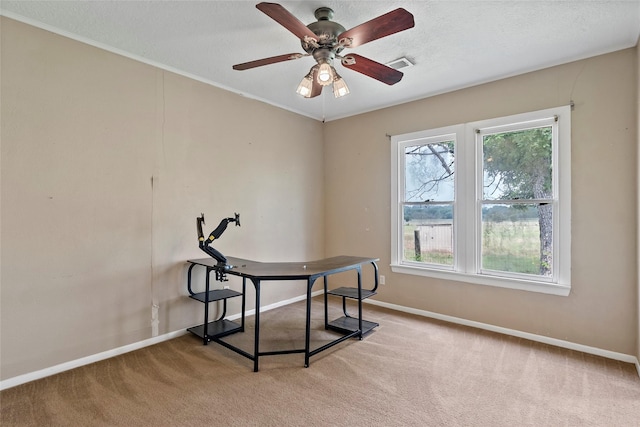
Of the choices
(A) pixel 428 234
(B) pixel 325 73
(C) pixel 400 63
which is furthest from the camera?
(A) pixel 428 234

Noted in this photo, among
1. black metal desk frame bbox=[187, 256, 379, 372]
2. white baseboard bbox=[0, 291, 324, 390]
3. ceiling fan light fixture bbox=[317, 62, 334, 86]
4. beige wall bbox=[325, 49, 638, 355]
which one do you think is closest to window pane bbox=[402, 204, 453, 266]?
beige wall bbox=[325, 49, 638, 355]

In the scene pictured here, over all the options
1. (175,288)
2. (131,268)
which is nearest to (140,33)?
(131,268)

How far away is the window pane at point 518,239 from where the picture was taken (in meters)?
3.23

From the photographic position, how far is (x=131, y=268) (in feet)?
9.82

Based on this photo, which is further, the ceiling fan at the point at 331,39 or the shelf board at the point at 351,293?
the shelf board at the point at 351,293

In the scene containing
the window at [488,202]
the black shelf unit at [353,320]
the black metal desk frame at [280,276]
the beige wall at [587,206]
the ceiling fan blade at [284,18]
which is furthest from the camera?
the black shelf unit at [353,320]

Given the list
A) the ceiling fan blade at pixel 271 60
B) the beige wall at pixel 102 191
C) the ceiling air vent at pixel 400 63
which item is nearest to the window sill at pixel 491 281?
the beige wall at pixel 102 191

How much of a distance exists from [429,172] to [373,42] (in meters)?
1.87

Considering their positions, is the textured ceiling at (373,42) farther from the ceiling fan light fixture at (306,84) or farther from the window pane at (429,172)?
the window pane at (429,172)

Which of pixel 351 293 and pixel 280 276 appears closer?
pixel 280 276

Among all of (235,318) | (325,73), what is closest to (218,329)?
(235,318)

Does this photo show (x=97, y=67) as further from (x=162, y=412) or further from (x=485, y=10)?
(x=485, y=10)

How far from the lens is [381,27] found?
193 centimetres

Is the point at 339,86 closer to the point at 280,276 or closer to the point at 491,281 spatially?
the point at 280,276
